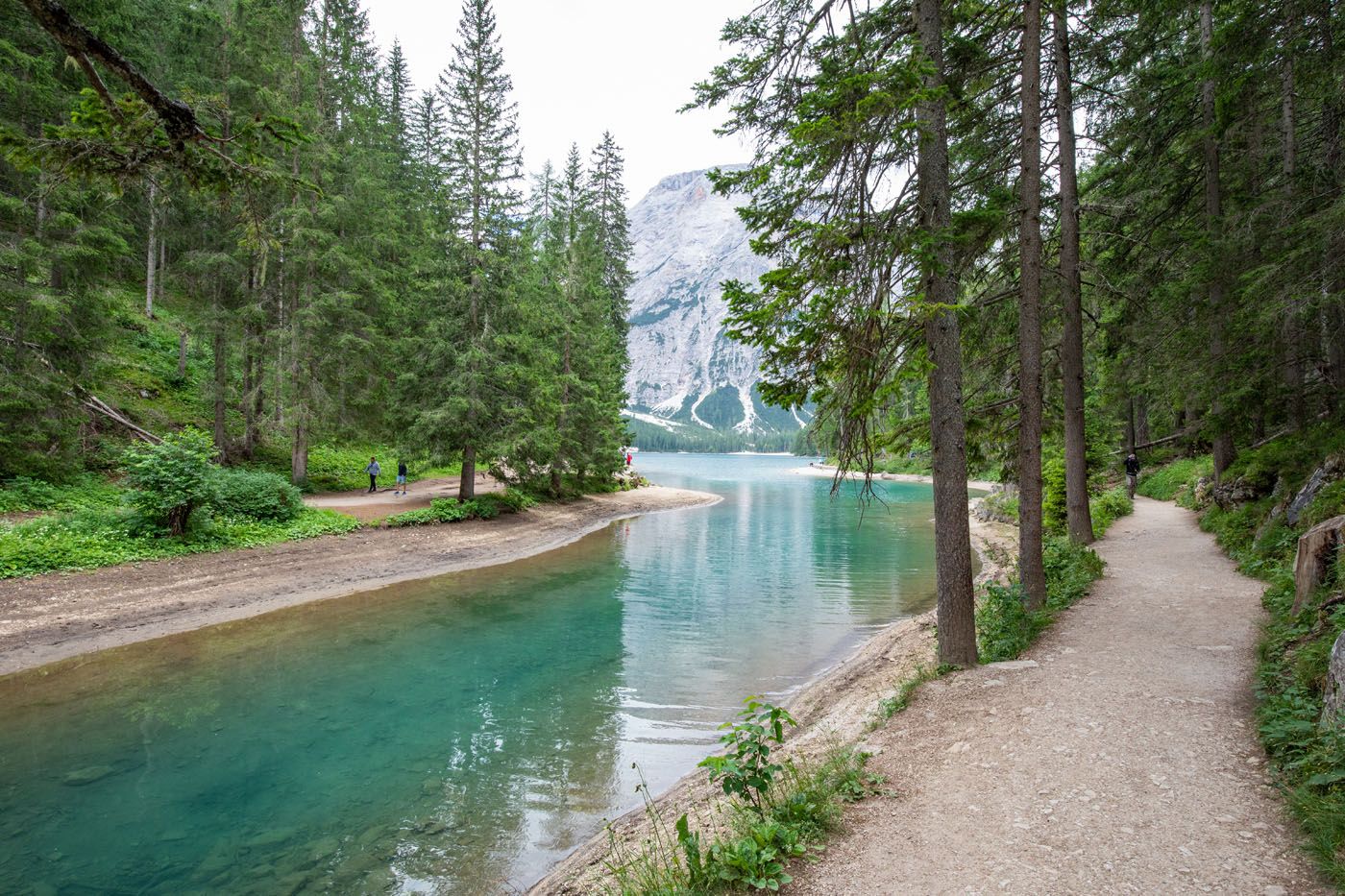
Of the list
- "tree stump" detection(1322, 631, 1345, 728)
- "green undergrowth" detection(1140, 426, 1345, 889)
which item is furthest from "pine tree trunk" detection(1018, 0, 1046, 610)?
"tree stump" detection(1322, 631, 1345, 728)

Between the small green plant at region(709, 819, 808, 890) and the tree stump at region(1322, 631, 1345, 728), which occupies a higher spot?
A: the tree stump at region(1322, 631, 1345, 728)

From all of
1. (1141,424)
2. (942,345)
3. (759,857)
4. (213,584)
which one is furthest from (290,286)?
(1141,424)

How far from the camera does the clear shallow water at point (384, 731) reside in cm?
566

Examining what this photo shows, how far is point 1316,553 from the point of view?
6.27 m

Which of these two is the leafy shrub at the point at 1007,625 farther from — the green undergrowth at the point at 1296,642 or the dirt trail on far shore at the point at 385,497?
the dirt trail on far shore at the point at 385,497

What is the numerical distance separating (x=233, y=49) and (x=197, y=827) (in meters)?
26.0

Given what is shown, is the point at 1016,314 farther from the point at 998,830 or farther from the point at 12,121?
the point at 12,121

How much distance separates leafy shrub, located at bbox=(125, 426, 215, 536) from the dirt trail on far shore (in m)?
5.14

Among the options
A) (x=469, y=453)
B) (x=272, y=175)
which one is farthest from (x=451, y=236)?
(x=272, y=175)

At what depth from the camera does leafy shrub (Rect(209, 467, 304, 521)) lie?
1614 cm

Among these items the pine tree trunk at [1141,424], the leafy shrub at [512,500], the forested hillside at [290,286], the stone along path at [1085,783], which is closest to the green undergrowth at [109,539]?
the forested hillside at [290,286]

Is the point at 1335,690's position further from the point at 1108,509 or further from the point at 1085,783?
the point at 1108,509

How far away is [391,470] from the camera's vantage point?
30.1 metres

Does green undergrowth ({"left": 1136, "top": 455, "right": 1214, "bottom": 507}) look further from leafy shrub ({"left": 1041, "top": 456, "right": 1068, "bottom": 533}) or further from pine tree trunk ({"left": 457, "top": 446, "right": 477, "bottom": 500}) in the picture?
pine tree trunk ({"left": 457, "top": 446, "right": 477, "bottom": 500})
